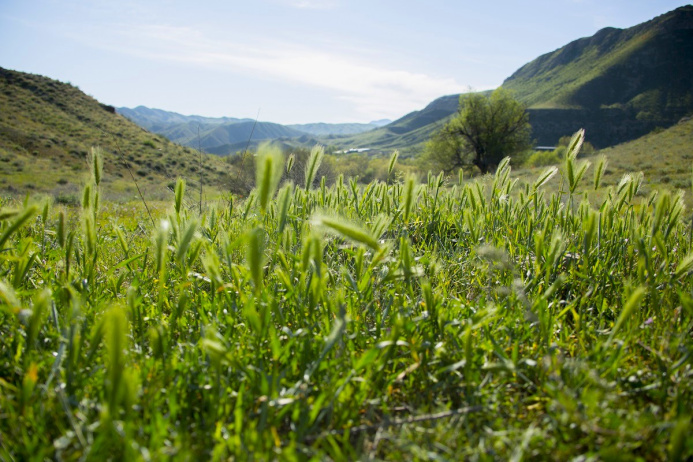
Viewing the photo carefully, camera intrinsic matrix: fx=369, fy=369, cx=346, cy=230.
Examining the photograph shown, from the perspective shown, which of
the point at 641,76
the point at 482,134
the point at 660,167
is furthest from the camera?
the point at 641,76

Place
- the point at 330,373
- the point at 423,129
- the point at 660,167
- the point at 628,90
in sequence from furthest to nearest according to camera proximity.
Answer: the point at 423,129 < the point at 628,90 < the point at 660,167 < the point at 330,373

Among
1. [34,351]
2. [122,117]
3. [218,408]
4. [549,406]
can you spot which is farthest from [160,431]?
[122,117]

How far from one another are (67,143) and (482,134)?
136ft

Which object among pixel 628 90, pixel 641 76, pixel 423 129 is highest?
pixel 641 76

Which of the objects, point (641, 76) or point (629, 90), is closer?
point (629, 90)

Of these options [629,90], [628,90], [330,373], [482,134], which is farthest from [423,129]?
[330,373]

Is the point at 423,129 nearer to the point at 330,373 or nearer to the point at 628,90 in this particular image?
the point at 628,90

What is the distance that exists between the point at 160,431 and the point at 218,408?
20cm

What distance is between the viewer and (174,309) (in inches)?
58.5

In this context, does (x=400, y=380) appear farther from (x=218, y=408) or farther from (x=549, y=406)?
(x=218, y=408)

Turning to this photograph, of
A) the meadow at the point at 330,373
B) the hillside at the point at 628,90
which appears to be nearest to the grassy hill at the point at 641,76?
the hillside at the point at 628,90

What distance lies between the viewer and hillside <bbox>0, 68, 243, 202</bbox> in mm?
28375

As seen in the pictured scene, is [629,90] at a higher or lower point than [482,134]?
higher

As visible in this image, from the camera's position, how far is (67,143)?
3734 cm
